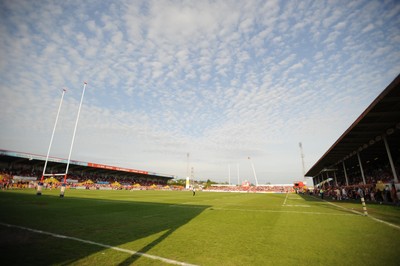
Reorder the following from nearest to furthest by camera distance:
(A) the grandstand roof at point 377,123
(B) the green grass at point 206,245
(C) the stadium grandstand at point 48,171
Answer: (B) the green grass at point 206,245 < (A) the grandstand roof at point 377,123 < (C) the stadium grandstand at point 48,171

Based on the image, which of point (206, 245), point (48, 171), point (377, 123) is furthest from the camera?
point (48, 171)

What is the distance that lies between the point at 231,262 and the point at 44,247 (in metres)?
4.73

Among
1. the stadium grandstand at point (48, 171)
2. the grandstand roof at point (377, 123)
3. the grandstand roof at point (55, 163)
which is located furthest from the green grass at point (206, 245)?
the grandstand roof at point (55, 163)

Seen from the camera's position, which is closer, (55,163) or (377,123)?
(377,123)

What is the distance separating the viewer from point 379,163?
3850 cm

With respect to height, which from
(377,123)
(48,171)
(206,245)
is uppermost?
(377,123)

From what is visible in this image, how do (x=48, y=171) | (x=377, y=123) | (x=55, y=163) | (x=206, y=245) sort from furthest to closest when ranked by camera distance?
(x=48, y=171) → (x=55, y=163) → (x=377, y=123) → (x=206, y=245)

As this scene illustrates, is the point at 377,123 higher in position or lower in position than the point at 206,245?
higher

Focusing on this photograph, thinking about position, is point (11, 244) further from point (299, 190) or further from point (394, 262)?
point (299, 190)

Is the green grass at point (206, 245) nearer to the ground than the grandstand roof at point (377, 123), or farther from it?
nearer to the ground

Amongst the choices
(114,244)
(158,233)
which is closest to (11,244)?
(114,244)

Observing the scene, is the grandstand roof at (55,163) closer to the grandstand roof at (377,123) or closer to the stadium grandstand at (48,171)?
the stadium grandstand at (48,171)

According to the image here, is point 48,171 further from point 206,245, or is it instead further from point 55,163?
point 206,245

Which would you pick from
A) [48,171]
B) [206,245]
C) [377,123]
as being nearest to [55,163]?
[48,171]
